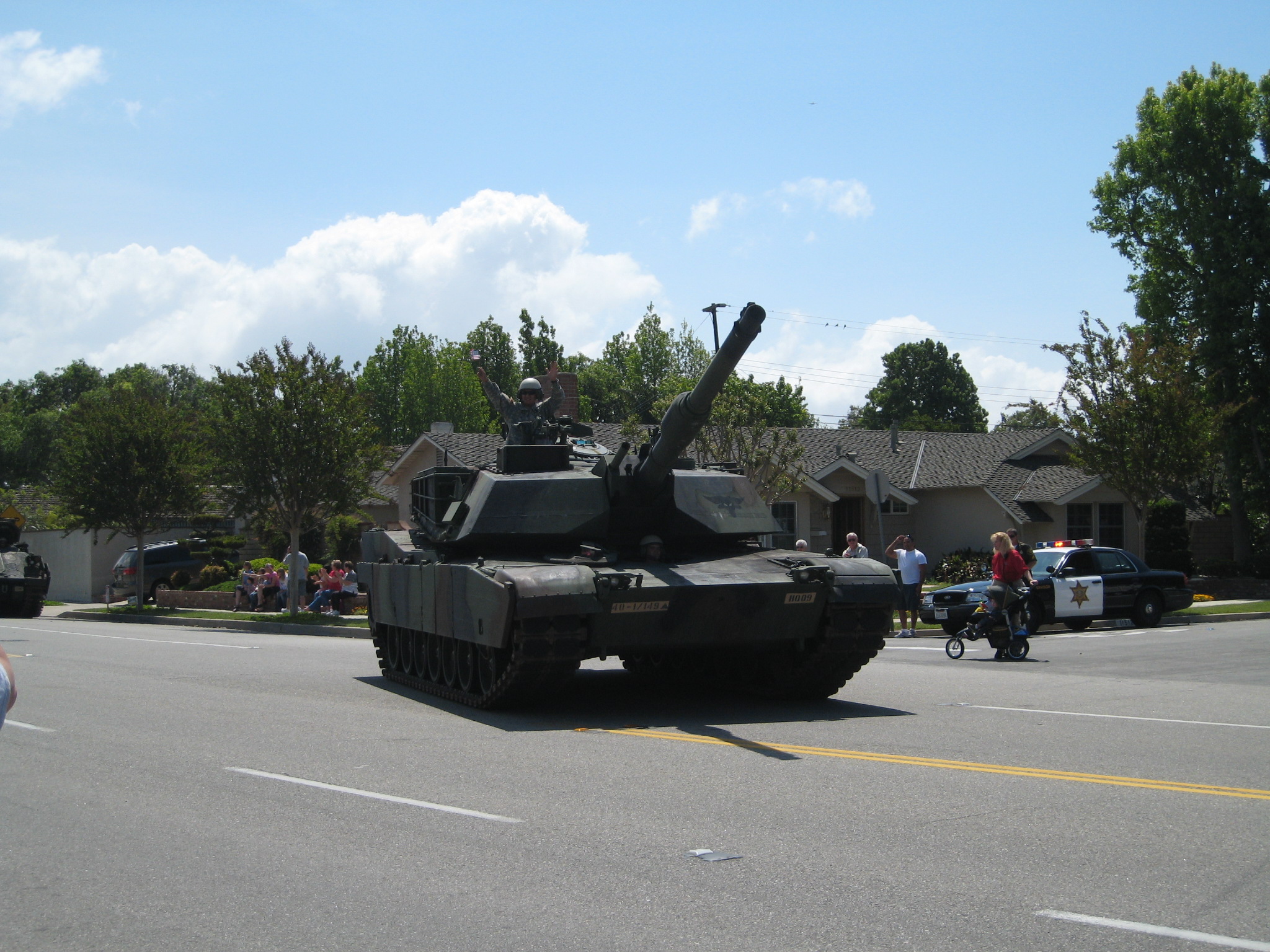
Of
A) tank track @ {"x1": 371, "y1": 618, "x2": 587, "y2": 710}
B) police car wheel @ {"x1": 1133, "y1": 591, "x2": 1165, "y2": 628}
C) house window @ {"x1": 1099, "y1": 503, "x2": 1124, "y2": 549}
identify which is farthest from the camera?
house window @ {"x1": 1099, "y1": 503, "x2": 1124, "y2": 549}

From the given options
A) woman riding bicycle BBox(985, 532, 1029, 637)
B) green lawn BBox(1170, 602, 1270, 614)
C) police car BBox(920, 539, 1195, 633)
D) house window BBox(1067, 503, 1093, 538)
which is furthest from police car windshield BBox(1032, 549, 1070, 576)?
house window BBox(1067, 503, 1093, 538)

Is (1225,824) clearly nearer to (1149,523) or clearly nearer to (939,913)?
(939,913)

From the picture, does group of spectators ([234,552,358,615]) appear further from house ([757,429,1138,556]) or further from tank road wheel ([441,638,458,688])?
tank road wheel ([441,638,458,688])

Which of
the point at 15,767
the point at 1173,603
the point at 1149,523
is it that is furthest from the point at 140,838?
the point at 1149,523

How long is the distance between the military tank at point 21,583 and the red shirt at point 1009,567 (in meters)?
23.4

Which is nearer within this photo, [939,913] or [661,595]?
[939,913]

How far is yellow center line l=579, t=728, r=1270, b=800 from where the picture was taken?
731 centimetres

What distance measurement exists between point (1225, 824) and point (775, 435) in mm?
21726

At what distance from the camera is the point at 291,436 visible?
1041 inches

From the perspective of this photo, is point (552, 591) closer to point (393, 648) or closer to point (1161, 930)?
point (393, 648)

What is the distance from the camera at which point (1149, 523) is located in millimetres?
33688

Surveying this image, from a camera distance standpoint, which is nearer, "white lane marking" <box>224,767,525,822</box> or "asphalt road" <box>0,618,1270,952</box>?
"asphalt road" <box>0,618,1270,952</box>

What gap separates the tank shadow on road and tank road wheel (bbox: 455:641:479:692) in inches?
8.8

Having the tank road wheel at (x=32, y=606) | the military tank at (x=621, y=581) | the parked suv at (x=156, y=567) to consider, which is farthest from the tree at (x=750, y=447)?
the tank road wheel at (x=32, y=606)
